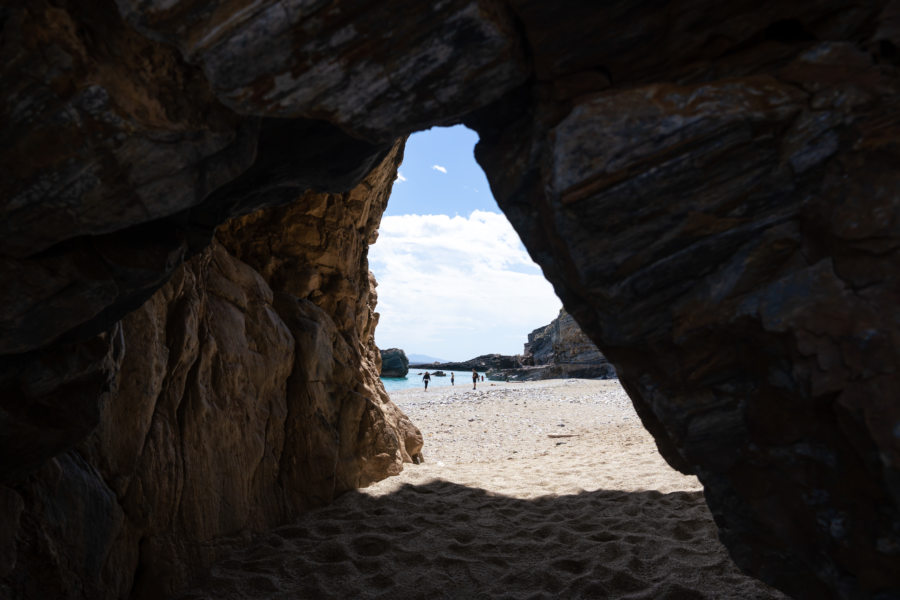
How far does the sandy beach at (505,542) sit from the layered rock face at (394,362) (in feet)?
198

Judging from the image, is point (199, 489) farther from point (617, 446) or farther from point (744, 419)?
point (617, 446)

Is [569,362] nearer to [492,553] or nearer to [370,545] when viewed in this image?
[492,553]

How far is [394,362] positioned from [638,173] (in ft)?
224

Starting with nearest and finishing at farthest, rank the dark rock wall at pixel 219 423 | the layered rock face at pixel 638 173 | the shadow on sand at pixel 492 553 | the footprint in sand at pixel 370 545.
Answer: the layered rock face at pixel 638 173
the dark rock wall at pixel 219 423
the shadow on sand at pixel 492 553
the footprint in sand at pixel 370 545

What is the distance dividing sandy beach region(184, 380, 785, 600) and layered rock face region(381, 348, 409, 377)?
198 feet

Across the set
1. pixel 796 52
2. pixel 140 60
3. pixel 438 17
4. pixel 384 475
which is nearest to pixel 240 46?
pixel 140 60

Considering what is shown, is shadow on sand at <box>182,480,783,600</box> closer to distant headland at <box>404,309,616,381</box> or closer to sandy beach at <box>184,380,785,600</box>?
sandy beach at <box>184,380,785,600</box>

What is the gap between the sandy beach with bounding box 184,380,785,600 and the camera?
5105 millimetres

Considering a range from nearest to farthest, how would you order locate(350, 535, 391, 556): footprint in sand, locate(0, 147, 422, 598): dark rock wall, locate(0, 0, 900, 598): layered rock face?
1. locate(0, 0, 900, 598): layered rock face
2. locate(0, 147, 422, 598): dark rock wall
3. locate(350, 535, 391, 556): footprint in sand

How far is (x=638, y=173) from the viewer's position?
10.3 feet

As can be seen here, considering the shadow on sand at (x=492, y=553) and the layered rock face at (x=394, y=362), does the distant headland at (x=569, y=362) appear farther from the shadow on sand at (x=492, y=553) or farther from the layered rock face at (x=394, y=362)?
the shadow on sand at (x=492, y=553)

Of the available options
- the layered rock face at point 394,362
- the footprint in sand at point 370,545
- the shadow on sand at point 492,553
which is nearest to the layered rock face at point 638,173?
the shadow on sand at point 492,553

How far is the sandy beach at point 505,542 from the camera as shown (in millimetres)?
5105

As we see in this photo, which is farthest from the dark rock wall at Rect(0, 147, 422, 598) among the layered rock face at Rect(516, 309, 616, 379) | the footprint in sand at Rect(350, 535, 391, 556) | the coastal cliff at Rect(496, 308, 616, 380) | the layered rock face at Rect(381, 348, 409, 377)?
the layered rock face at Rect(381, 348, 409, 377)
